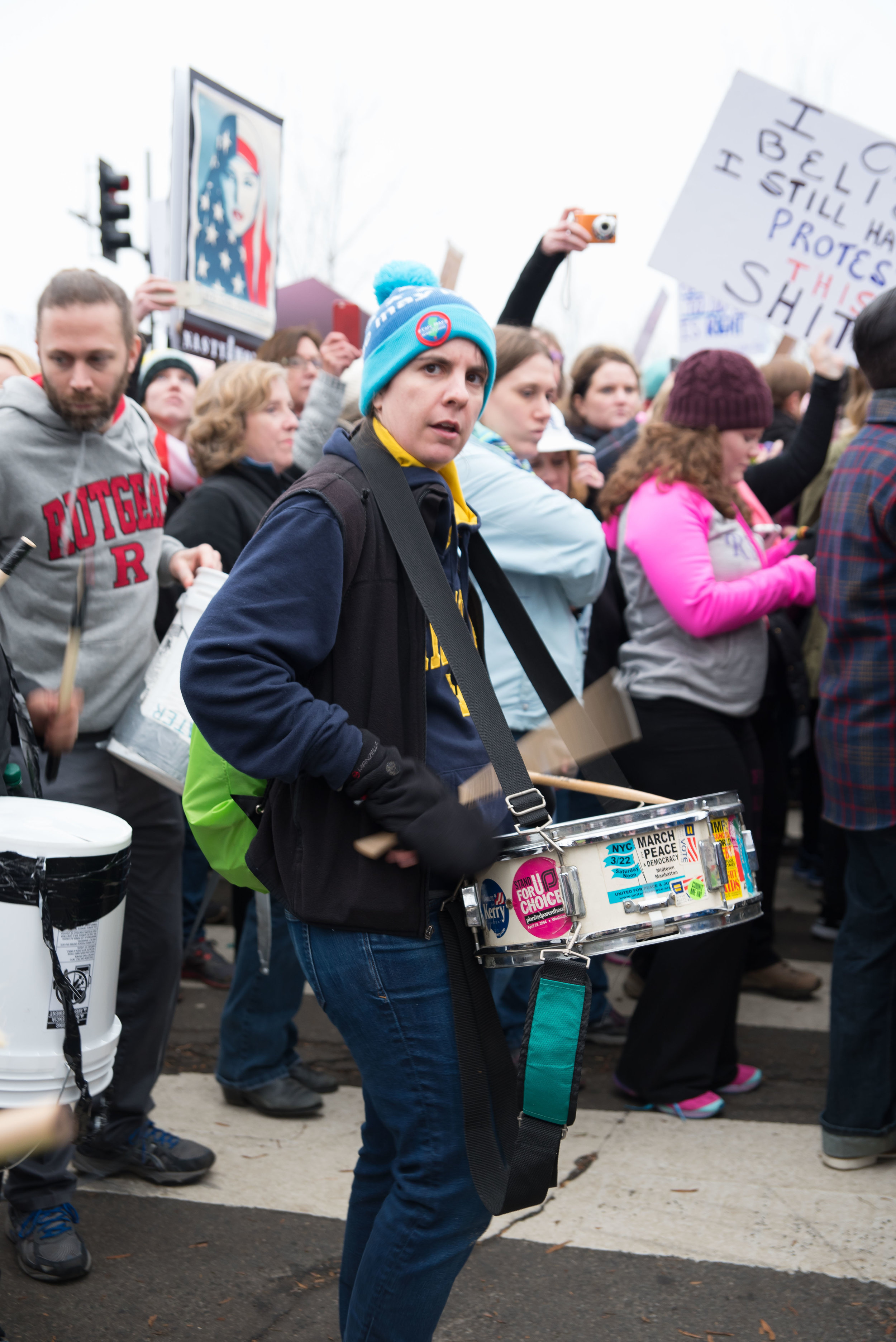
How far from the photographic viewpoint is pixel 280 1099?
149 inches

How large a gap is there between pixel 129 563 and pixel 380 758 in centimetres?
166

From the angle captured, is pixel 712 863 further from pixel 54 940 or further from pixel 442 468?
pixel 54 940

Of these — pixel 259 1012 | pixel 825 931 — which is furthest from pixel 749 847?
pixel 825 931

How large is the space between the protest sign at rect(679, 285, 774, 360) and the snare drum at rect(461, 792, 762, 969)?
285 inches

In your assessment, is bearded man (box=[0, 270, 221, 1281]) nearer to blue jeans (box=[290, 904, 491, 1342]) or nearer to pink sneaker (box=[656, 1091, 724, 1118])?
blue jeans (box=[290, 904, 491, 1342])

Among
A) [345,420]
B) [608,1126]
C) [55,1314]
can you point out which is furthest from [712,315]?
[55,1314]

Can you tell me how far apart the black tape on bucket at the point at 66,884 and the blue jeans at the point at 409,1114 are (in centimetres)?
43

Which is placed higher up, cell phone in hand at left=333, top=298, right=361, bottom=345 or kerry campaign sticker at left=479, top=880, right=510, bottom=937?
cell phone in hand at left=333, top=298, right=361, bottom=345

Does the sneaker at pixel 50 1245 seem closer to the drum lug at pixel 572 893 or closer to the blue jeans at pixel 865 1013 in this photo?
the drum lug at pixel 572 893

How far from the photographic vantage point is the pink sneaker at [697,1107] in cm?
380

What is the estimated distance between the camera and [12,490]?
2988mm

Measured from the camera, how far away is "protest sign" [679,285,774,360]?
29.1ft

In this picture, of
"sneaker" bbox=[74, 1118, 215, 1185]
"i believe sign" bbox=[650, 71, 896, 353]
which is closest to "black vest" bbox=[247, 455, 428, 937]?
"sneaker" bbox=[74, 1118, 215, 1185]

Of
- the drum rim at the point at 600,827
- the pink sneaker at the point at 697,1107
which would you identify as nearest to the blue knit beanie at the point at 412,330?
the drum rim at the point at 600,827
